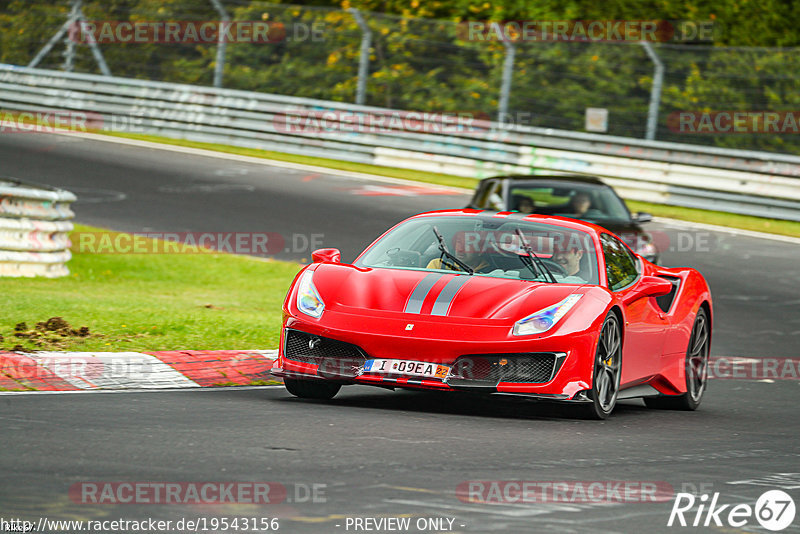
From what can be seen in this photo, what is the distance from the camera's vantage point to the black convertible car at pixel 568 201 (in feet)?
51.4

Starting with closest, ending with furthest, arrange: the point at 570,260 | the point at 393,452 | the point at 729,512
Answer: the point at 729,512, the point at 393,452, the point at 570,260

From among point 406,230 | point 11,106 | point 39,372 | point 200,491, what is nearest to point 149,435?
point 200,491

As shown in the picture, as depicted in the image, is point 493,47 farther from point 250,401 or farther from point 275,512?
point 275,512

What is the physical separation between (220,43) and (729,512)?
898 inches

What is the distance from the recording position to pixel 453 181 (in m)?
24.7

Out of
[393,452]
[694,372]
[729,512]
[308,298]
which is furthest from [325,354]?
[694,372]

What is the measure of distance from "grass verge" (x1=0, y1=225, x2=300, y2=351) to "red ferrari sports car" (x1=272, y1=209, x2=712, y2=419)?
1.95 m

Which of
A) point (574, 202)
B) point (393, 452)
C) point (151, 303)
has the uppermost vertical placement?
point (574, 202)

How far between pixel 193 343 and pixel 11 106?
20.1 metres

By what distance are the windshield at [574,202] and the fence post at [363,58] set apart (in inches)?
411

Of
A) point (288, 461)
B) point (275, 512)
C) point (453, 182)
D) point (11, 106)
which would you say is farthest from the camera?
point (11, 106)

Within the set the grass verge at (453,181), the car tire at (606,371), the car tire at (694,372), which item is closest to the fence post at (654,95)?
the grass verge at (453,181)

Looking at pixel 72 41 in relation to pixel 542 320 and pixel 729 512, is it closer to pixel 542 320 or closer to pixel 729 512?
pixel 542 320

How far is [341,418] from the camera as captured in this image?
294 inches
